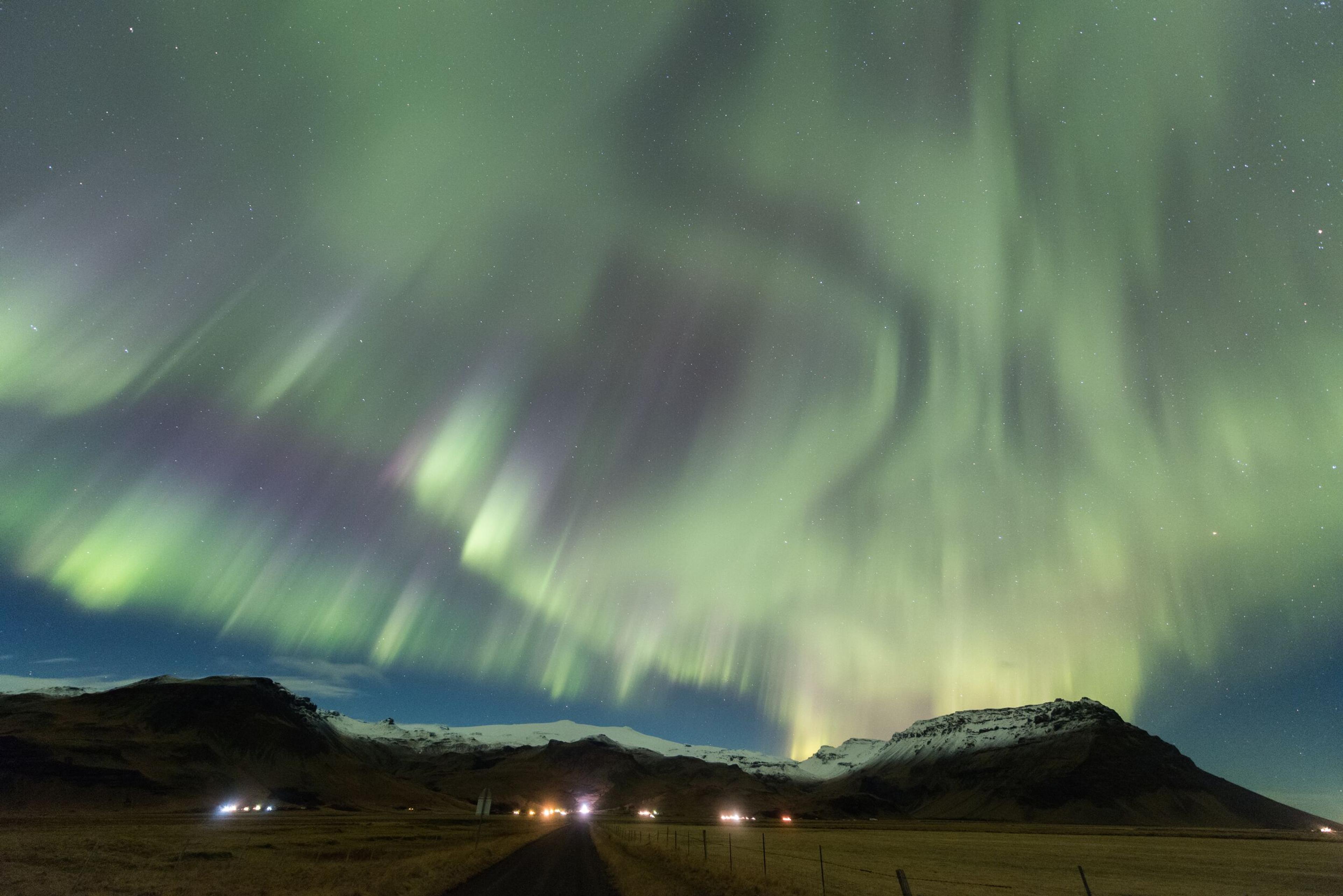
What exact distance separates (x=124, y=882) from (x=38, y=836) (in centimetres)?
5125

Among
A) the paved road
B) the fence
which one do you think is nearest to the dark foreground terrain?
the paved road

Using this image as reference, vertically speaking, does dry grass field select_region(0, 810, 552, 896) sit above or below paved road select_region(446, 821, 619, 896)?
below

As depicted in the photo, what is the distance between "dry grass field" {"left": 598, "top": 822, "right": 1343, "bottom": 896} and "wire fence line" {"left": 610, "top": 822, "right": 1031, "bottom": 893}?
0.31 m

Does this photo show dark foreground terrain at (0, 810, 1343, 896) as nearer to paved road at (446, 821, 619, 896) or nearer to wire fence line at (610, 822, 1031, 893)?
paved road at (446, 821, 619, 896)

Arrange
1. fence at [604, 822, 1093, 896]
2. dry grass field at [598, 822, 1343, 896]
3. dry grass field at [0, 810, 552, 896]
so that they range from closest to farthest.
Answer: dry grass field at [0, 810, 552, 896] → fence at [604, 822, 1093, 896] → dry grass field at [598, 822, 1343, 896]

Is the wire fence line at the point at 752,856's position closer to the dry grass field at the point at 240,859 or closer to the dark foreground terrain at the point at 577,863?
the dark foreground terrain at the point at 577,863

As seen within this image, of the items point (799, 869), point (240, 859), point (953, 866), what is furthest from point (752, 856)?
point (240, 859)

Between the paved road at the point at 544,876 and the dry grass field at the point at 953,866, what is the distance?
5.07 ft

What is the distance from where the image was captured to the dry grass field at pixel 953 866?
3212cm

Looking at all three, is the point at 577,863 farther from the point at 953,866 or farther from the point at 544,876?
the point at 953,866

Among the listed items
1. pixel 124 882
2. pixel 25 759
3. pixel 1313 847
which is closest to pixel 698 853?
pixel 124 882

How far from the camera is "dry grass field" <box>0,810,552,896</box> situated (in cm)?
2802

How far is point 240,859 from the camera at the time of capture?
4447 cm

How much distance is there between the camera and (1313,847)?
112000 mm
